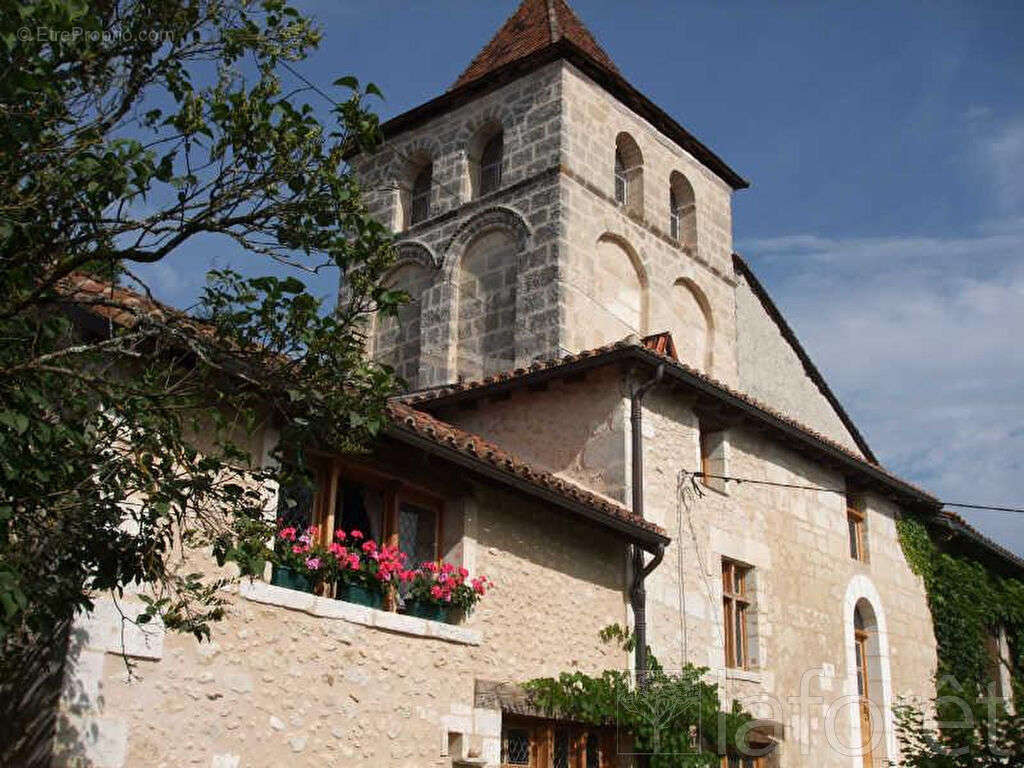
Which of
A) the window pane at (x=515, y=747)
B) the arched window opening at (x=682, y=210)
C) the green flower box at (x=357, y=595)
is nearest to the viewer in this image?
the green flower box at (x=357, y=595)

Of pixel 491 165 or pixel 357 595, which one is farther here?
pixel 491 165

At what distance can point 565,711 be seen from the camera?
10.6 m

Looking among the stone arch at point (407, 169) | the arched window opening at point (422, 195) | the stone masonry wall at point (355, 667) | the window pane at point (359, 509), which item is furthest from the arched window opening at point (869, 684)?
the stone arch at point (407, 169)

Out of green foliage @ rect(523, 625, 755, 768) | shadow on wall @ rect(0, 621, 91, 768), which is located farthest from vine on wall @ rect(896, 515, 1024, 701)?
shadow on wall @ rect(0, 621, 91, 768)

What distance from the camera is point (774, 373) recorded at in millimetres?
20031

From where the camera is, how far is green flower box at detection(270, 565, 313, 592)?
29.0ft

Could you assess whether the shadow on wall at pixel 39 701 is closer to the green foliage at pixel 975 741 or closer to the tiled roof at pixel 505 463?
the tiled roof at pixel 505 463

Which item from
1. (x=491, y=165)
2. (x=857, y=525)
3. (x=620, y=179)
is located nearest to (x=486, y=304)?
(x=491, y=165)

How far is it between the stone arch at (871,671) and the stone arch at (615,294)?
4.91 meters

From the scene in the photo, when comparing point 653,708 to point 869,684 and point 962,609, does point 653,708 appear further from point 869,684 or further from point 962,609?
point 962,609

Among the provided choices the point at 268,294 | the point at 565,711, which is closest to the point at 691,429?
the point at 565,711

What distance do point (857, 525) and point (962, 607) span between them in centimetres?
273

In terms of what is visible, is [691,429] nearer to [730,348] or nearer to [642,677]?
[642,677]

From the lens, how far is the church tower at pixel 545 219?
56.5ft
